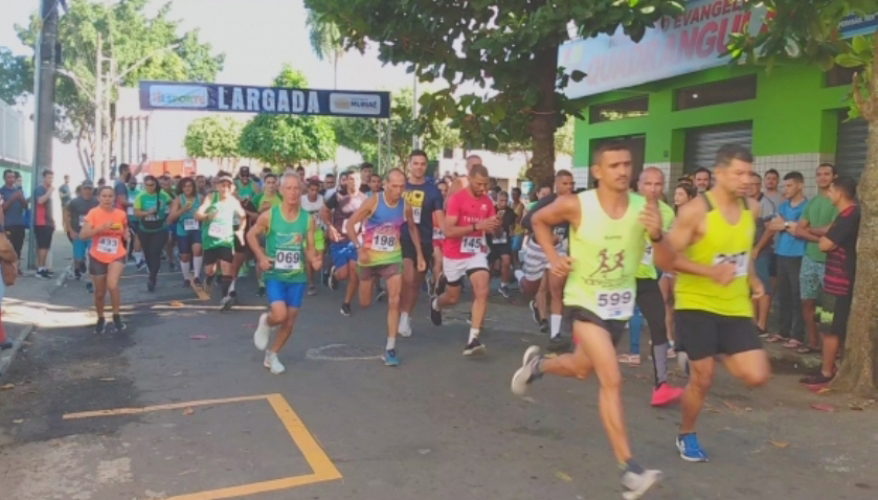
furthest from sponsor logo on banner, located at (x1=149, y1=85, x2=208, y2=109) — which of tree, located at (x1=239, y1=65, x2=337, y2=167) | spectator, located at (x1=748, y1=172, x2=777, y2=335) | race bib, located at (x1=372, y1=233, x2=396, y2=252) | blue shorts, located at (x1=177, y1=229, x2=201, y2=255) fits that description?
tree, located at (x1=239, y1=65, x2=337, y2=167)

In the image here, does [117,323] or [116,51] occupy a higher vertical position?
[116,51]

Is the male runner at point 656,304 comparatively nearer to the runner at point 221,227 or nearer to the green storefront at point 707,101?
the green storefront at point 707,101

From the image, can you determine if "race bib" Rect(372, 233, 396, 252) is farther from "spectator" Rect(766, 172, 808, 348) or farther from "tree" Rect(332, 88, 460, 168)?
"tree" Rect(332, 88, 460, 168)

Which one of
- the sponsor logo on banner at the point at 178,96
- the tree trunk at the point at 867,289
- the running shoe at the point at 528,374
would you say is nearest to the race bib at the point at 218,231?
the running shoe at the point at 528,374

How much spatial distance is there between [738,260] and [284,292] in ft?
A: 14.0

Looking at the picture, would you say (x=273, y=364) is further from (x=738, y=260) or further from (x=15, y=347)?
(x=738, y=260)

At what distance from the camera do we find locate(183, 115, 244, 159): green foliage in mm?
70000

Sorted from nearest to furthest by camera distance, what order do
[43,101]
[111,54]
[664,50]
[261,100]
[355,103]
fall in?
[664,50]
[43,101]
[261,100]
[355,103]
[111,54]

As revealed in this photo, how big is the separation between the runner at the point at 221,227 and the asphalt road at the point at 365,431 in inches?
117

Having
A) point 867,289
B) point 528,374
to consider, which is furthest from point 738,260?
point 867,289

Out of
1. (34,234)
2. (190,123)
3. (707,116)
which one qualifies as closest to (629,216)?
(707,116)

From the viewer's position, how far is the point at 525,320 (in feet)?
37.0

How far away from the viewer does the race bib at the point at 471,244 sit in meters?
8.71

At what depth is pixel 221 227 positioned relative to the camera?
40.1 ft
